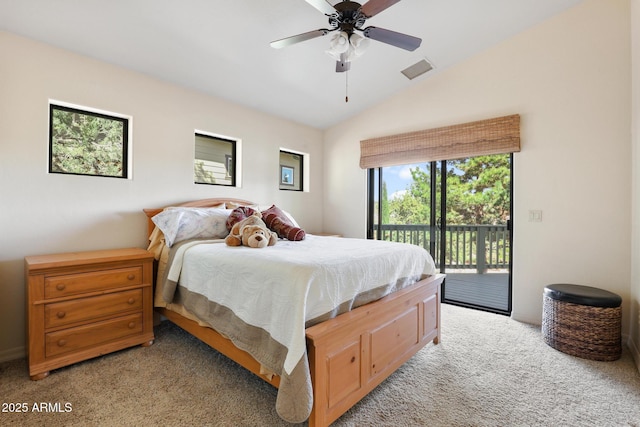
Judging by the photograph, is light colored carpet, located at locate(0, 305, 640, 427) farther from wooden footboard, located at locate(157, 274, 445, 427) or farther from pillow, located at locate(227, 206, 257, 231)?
pillow, located at locate(227, 206, 257, 231)

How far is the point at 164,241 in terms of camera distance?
8.63 ft

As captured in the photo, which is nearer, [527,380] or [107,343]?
[527,380]

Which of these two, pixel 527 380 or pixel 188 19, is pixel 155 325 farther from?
pixel 527 380

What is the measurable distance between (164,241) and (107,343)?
0.86 m

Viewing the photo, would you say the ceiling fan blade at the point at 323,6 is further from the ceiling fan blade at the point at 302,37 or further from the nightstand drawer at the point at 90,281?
the nightstand drawer at the point at 90,281

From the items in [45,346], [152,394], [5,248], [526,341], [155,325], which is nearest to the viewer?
[152,394]

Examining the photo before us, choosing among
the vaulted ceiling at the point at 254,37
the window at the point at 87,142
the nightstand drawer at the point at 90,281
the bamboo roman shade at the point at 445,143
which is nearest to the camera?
the nightstand drawer at the point at 90,281

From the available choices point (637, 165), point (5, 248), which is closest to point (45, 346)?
point (5, 248)

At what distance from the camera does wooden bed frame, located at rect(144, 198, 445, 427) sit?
1.45 meters

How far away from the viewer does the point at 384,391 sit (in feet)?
6.17

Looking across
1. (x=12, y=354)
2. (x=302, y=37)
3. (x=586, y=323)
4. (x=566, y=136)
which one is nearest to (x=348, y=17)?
(x=302, y=37)

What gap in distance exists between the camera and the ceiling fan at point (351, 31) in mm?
1898

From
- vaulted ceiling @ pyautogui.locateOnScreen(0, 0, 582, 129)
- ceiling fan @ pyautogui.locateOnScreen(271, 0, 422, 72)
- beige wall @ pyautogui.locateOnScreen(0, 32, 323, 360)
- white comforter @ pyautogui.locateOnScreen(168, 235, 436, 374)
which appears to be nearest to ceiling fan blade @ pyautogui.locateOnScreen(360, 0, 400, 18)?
ceiling fan @ pyautogui.locateOnScreen(271, 0, 422, 72)

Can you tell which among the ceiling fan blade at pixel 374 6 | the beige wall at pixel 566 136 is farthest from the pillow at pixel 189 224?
the beige wall at pixel 566 136
